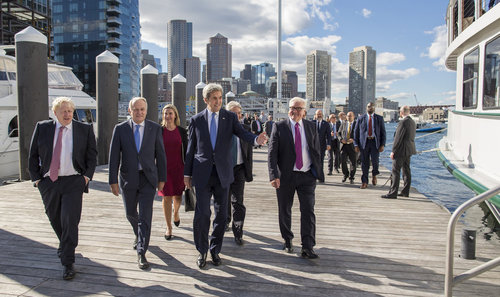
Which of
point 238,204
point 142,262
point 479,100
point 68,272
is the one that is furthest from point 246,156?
point 479,100

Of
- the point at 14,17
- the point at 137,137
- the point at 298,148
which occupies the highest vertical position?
the point at 14,17

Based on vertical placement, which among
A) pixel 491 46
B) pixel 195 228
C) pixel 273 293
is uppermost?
pixel 491 46

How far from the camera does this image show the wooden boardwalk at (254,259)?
3582 millimetres

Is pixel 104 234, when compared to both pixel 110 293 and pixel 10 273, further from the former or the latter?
pixel 110 293

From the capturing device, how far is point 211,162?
4.09 metres

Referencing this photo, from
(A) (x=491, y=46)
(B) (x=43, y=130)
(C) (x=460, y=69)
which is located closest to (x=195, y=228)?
(B) (x=43, y=130)

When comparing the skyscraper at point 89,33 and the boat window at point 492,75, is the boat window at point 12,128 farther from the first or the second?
the skyscraper at point 89,33

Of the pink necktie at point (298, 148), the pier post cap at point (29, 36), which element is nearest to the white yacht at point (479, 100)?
the pink necktie at point (298, 148)

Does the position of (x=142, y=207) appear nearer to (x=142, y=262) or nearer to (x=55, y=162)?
(x=142, y=262)

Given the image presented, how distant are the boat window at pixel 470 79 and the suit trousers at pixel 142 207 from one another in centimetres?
588

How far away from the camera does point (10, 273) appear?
3900 millimetres

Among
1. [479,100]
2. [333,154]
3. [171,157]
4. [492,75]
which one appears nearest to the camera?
[171,157]

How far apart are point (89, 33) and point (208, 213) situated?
78762mm

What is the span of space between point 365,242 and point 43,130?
4106 mm
